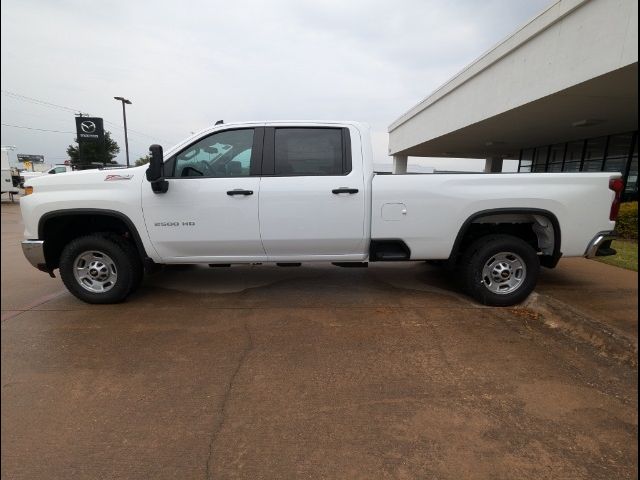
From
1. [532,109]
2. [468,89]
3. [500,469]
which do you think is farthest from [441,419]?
[468,89]

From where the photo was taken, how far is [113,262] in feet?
13.4

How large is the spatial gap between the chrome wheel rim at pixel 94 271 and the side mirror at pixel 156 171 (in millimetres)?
1085

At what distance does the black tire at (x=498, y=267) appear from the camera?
13.3ft

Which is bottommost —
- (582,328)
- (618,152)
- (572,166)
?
(582,328)

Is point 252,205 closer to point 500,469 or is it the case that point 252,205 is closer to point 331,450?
point 331,450

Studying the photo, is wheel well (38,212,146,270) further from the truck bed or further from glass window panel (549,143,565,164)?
glass window panel (549,143,565,164)

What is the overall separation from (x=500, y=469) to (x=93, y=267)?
4251 millimetres

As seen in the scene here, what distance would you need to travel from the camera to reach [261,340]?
333cm

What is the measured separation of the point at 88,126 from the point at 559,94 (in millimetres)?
20354

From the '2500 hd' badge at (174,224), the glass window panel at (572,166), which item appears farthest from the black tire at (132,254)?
the glass window panel at (572,166)

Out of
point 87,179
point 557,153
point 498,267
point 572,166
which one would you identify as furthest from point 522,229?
point 557,153

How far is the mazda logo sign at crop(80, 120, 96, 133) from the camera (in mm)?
18297

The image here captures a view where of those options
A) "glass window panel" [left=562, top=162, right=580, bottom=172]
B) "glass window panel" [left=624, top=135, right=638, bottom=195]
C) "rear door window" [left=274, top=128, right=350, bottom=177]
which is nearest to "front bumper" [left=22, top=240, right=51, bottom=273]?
"rear door window" [left=274, top=128, right=350, bottom=177]

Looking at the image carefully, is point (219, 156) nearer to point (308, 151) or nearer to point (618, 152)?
point (308, 151)
